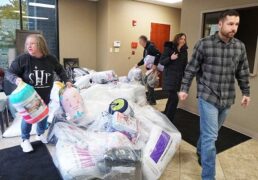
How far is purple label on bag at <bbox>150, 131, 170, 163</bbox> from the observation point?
1.85 metres

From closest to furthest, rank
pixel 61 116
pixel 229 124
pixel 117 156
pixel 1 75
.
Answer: pixel 117 156 < pixel 61 116 < pixel 229 124 < pixel 1 75

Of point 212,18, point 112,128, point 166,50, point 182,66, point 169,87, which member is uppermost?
point 212,18

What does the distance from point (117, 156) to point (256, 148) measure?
2.00m

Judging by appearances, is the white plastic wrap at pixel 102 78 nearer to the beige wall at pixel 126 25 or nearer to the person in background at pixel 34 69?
the person in background at pixel 34 69

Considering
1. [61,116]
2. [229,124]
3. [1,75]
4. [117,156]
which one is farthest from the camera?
[1,75]

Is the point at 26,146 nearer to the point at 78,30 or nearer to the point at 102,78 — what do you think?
the point at 102,78

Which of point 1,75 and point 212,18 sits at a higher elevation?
point 212,18

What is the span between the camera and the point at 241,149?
2.61 metres

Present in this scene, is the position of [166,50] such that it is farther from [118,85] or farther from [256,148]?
[256,148]

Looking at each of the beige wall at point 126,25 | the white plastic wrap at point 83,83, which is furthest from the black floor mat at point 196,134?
the beige wall at point 126,25

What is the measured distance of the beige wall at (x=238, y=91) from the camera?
9.73 ft

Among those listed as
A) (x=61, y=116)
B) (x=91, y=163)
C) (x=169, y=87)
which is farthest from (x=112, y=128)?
(x=169, y=87)

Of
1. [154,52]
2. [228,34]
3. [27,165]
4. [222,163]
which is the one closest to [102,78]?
[154,52]

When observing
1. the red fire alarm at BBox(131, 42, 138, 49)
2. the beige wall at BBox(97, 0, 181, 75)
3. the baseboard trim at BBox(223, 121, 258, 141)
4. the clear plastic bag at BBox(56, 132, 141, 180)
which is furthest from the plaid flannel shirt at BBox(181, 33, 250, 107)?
the red fire alarm at BBox(131, 42, 138, 49)
